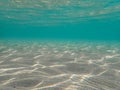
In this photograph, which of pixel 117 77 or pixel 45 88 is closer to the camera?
pixel 45 88

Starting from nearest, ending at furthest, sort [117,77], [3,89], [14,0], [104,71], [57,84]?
[3,89] → [57,84] → [117,77] → [104,71] → [14,0]

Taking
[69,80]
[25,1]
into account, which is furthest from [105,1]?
[69,80]

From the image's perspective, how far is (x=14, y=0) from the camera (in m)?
23.0

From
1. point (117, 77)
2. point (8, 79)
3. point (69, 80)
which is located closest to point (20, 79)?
point (8, 79)

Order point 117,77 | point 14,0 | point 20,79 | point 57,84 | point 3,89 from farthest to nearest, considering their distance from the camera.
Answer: point 14,0, point 117,77, point 20,79, point 57,84, point 3,89

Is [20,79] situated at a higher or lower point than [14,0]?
lower

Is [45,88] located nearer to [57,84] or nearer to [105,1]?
[57,84]

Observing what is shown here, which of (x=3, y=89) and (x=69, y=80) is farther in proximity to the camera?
(x=69, y=80)

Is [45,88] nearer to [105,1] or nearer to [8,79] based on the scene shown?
[8,79]

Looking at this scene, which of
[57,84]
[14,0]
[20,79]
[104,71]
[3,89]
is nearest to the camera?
[3,89]

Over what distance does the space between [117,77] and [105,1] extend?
68.2ft

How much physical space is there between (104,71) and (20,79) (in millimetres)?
2766

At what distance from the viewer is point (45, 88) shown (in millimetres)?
3467

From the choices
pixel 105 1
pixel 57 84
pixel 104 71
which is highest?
pixel 105 1
